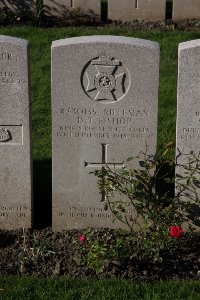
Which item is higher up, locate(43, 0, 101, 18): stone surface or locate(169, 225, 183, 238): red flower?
locate(43, 0, 101, 18): stone surface

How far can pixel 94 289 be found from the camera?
18.1 ft

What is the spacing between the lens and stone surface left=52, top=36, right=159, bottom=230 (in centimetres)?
595

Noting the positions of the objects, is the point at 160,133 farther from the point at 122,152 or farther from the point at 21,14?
the point at 21,14

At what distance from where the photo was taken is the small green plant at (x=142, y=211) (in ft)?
18.7

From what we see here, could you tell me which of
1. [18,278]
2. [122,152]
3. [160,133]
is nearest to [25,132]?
[122,152]

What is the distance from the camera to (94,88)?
6.07m

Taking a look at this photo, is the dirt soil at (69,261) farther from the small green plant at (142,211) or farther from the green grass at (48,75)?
the green grass at (48,75)

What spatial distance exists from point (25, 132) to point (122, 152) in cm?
87

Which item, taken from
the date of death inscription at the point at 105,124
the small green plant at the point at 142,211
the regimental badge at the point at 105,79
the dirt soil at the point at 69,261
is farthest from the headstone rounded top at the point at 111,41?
the dirt soil at the point at 69,261

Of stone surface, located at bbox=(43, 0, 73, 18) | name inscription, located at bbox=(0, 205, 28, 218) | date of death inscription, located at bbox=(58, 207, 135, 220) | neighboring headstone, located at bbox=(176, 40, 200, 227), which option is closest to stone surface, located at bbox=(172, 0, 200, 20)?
stone surface, located at bbox=(43, 0, 73, 18)

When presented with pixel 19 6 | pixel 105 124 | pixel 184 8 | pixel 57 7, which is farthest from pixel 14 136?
pixel 184 8

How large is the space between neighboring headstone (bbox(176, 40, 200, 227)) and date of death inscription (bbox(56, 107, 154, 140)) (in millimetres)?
286

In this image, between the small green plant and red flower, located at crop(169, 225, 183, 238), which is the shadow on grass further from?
red flower, located at crop(169, 225, 183, 238)

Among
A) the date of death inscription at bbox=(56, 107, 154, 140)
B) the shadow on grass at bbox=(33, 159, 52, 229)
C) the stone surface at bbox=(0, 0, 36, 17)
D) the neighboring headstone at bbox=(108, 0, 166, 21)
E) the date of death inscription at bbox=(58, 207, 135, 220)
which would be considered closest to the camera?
the date of death inscription at bbox=(56, 107, 154, 140)
